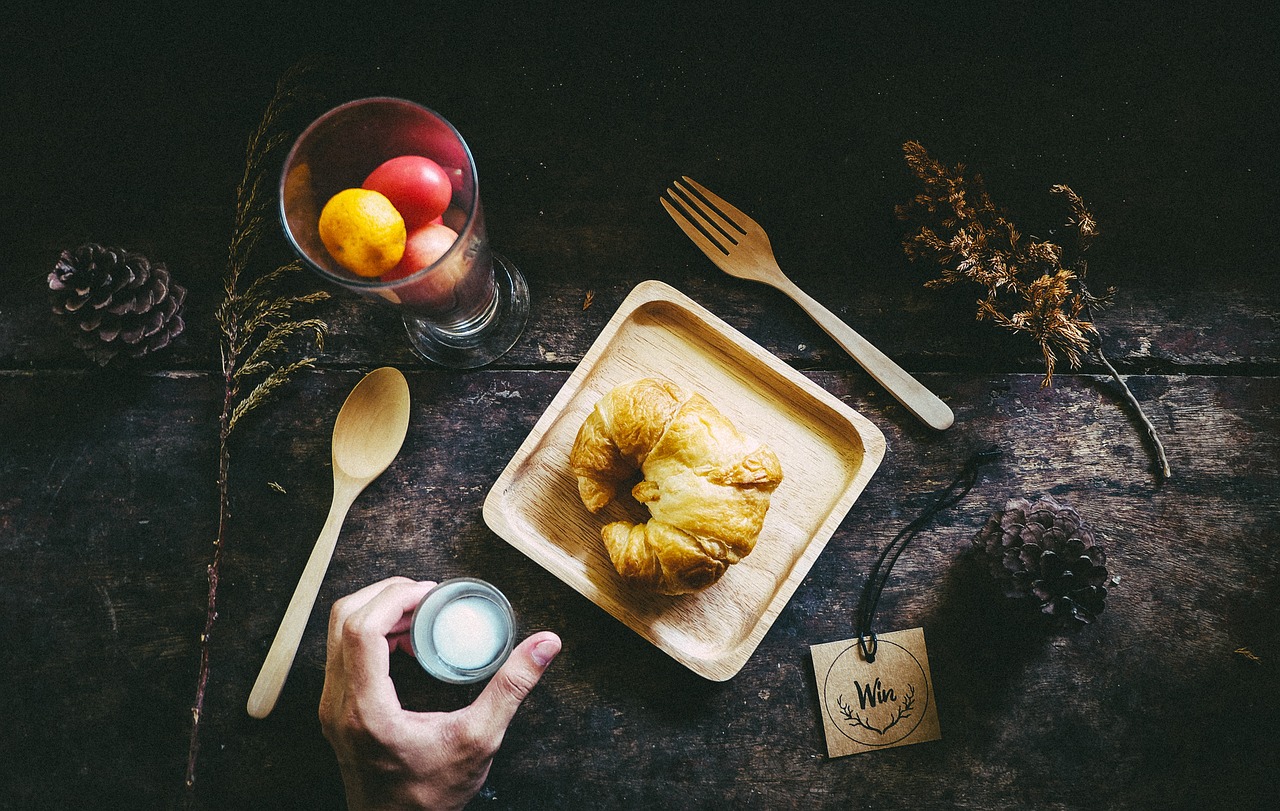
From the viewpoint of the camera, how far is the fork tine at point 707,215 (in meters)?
1.88

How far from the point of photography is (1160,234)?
192 centimetres

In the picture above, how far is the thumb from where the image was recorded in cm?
158

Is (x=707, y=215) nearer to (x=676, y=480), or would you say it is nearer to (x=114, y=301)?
(x=676, y=480)

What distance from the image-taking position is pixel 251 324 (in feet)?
5.83

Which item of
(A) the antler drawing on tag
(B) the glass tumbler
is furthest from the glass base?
(A) the antler drawing on tag

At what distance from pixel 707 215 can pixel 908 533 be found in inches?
38.4

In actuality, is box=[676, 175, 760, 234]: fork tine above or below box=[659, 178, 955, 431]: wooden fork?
above

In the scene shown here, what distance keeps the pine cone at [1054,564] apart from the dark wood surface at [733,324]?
6.9 inches

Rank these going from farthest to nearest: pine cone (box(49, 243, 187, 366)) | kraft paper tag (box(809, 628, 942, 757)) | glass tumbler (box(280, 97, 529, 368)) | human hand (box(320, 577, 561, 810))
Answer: kraft paper tag (box(809, 628, 942, 757)), pine cone (box(49, 243, 187, 366)), human hand (box(320, 577, 561, 810)), glass tumbler (box(280, 97, 529, 368))

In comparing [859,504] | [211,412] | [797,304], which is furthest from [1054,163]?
[211,412]

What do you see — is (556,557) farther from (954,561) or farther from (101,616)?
(101,616)

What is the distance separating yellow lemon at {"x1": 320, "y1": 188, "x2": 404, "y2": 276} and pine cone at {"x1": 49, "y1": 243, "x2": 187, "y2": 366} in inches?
24.3

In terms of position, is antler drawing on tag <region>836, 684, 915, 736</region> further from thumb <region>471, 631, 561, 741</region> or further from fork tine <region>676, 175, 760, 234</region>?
fork tine <region>676, 175, 760, 234</region>

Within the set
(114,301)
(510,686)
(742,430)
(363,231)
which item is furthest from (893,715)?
(114,301)
